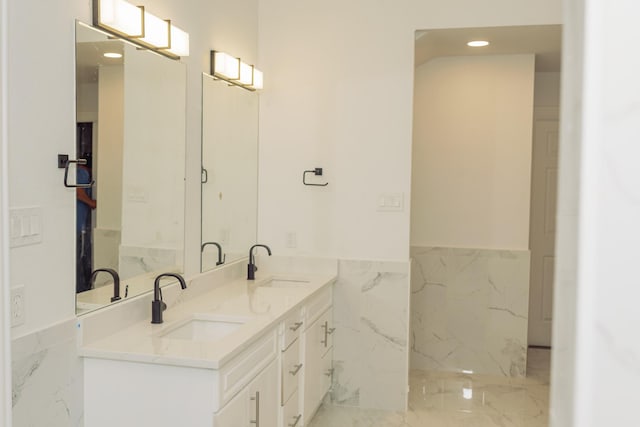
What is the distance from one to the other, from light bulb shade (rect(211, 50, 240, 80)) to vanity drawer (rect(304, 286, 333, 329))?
4.31ft

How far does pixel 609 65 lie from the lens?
0.74m

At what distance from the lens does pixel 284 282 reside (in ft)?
12.7

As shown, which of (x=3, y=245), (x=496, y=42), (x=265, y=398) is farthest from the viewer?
(x=496, y=42)

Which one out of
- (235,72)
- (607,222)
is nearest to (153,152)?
(235,72)

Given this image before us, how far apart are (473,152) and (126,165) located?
2.97 metres

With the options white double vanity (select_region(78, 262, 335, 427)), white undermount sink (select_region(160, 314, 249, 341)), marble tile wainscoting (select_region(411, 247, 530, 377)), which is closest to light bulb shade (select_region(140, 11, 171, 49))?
white double vanity (select_region(78, 262, 335, 427))

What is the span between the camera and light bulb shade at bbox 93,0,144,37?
2.32m

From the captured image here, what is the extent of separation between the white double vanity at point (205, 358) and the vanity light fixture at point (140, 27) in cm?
105

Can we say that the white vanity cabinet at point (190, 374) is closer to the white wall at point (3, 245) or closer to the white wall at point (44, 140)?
the white wall at point (44, 140)

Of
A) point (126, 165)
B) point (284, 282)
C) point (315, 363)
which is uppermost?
point (126, 165)

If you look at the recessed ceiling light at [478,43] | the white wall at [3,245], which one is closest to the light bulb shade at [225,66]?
the recessed ceiling light at [478,43]

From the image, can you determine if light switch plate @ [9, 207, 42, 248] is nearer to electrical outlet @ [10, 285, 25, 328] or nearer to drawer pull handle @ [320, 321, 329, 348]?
electrical outlet @ [10, 285, 25, 328]

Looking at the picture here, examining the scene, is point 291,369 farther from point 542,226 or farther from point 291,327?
point 542,226

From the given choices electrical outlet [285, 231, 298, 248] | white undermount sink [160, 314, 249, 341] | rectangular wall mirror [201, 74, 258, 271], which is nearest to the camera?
→ white undermount sink [160, 314, 249, 341]
